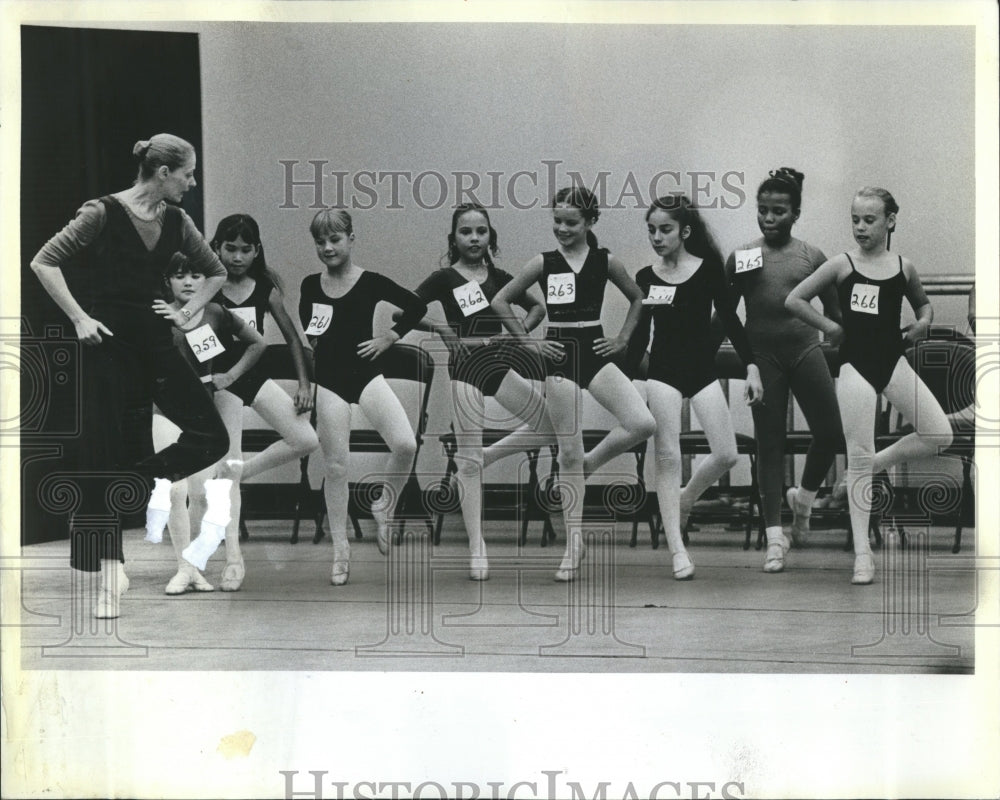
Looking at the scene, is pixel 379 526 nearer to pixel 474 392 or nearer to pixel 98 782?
pixel 474 392

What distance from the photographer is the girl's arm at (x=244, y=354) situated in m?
4.46

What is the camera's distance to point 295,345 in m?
4.45

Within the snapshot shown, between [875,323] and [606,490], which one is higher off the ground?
[875,323]

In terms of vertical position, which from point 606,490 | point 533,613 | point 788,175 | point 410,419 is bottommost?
point 533,613

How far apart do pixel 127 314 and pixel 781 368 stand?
7.72 feet

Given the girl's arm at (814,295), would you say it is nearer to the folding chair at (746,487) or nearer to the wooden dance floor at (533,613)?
the folding chair at (746,487)

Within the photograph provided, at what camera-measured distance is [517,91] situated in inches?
169

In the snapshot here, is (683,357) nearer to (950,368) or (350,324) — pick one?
(950,368)

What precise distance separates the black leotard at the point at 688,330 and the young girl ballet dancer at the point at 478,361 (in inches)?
15.5

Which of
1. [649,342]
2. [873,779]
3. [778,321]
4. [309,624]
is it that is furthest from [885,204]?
[309,624]

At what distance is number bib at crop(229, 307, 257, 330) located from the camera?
14.6 feet

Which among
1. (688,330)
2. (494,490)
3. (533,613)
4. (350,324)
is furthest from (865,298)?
(350,324)

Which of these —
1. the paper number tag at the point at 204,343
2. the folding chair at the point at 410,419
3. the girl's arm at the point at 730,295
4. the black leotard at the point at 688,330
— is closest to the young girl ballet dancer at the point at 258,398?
the paper number tag at the point at 204,343

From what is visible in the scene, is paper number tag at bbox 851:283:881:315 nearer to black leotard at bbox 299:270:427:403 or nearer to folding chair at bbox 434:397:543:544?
folding chair at bbox 434:397:543:544
